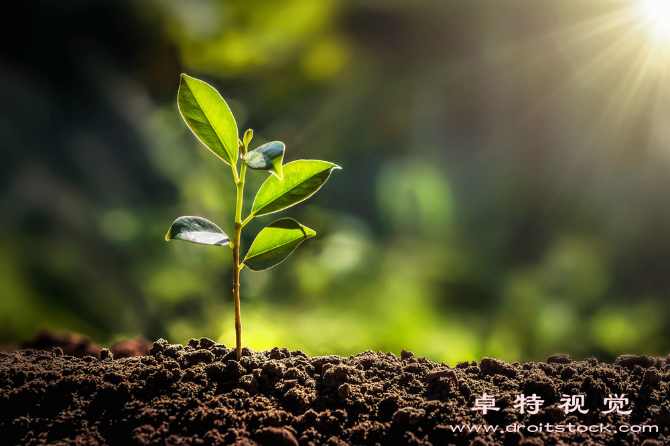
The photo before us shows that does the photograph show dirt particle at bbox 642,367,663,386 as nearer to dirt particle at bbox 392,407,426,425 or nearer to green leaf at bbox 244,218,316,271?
dirt particle at bbox 392,407,426,425

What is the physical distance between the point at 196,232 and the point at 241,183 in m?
0.17

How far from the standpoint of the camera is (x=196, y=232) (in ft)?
3.17

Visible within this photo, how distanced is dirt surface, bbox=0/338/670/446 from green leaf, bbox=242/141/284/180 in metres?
0.47

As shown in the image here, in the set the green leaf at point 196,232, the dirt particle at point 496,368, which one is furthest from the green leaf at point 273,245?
the dirt particle at point 496,368

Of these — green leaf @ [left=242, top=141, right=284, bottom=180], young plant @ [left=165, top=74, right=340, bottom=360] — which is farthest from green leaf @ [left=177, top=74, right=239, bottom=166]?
green leaf @ [left=242, top=141, right=284, bottom=180]

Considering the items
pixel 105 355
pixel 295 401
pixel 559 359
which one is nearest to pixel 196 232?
pixel 295 401

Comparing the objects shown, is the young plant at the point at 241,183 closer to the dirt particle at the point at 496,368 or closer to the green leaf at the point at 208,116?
the green leaf at the point at 208,116

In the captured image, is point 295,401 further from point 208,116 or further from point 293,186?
point 208,116

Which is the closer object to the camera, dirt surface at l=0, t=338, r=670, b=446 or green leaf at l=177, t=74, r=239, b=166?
dirt surface at l=0, t=338, r=670, b=446

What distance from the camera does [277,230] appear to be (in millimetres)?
1097

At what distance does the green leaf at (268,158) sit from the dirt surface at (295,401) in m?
0.47

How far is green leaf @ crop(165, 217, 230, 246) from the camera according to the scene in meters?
0.91

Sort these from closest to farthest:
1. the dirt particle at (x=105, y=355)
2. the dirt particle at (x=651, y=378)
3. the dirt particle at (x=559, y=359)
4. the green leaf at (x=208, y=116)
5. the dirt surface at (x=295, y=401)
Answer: the dirt surface at (x=295, y=401) → the green leaf at (x=208, y=116) → the dirt particle at (x=651, y=378) → the dirt particle at (x=105, y=355) → the dirt particle at (x=559, y=359)

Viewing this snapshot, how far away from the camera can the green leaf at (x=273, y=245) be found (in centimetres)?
107
